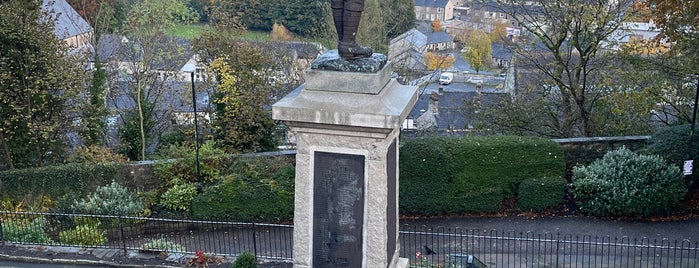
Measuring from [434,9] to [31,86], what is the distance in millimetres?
73176

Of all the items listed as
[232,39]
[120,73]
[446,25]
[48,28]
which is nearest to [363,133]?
[48,28]

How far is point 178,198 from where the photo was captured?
1480cm

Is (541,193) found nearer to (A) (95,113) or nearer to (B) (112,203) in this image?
(B) (112,203)

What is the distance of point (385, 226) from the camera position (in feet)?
22.8

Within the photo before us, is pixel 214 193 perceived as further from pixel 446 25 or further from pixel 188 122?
pixel 446 25

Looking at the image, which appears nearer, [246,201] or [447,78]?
[246,201]

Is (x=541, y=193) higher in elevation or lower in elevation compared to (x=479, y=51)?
lower

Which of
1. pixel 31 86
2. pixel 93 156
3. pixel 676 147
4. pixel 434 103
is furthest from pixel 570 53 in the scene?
pixel 434 103

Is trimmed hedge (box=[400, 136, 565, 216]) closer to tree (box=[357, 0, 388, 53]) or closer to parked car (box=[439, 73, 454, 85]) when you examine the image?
tree (box=[357, 0, 388, 53])

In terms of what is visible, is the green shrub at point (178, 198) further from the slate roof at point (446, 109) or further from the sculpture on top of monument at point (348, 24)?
the slate roof at point (446, 109)

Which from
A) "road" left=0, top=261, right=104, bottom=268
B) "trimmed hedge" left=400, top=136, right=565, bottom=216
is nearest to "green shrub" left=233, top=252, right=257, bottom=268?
"road" left=0, top=261, right=104, bottom=268

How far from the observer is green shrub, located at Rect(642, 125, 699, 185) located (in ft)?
47.3

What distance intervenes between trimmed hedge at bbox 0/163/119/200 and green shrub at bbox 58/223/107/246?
257 centimetres

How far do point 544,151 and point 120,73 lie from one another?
1505cm
